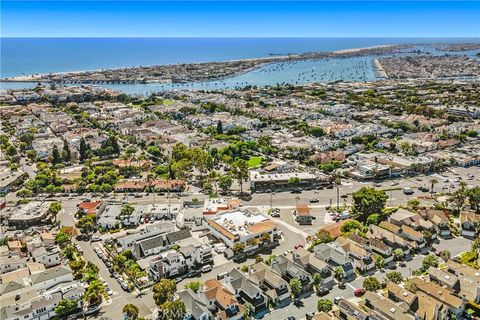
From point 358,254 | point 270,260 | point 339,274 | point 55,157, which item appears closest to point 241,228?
point 270,260

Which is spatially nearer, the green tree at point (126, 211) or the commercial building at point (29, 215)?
the commercial building at point (29, 215)

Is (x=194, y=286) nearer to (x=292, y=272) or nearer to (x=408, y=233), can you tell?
(x=292, y=272)

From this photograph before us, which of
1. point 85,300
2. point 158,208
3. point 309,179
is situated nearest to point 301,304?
point 85,300

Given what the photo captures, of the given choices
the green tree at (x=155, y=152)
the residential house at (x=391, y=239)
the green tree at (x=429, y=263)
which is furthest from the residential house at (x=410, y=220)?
the green tree at (x=155, y=152)

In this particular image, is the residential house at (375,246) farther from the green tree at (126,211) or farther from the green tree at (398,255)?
the green tree at (126,211)

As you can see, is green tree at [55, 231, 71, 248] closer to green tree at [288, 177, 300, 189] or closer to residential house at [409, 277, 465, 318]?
green tree at [288, 177, 300, 189]

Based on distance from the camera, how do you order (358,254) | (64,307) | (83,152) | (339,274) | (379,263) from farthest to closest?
(83,152), (358,254), (379,263), (339,274), (64,307)

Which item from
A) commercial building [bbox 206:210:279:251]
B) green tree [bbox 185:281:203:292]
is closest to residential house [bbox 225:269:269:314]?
green tree [bbox 185:281:203:292]
